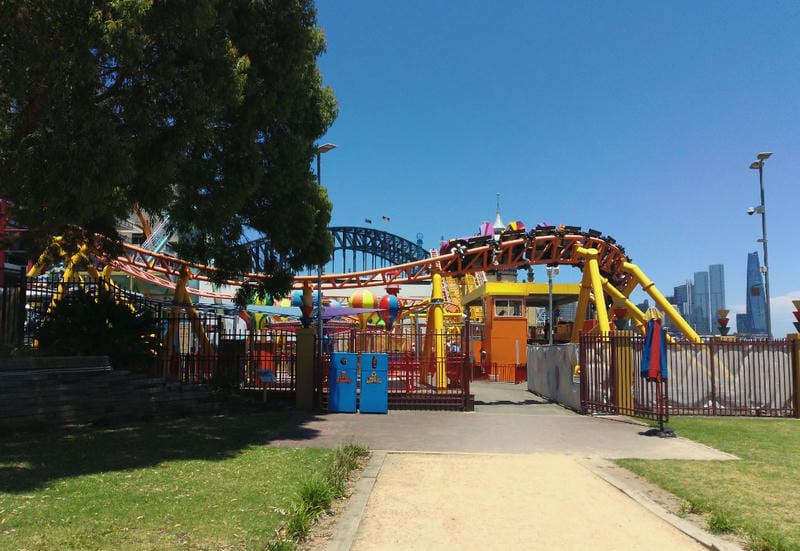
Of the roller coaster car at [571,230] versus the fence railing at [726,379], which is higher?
the roller coaster car at [571,230]

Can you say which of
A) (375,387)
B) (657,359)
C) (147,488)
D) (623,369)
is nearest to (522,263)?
(623,369)

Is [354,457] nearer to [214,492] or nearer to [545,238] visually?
[214,492]

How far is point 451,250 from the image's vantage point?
22.1m

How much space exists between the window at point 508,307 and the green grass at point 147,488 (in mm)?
27349

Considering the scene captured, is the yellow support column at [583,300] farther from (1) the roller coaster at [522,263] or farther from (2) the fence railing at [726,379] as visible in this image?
(2) the fence railing at [726,379]

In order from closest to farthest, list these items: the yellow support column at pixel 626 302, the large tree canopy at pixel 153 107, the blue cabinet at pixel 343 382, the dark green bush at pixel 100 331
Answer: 1. the large tree canopy at pixel 153 107
2. the dark green bush at pixel 100 331
3. the blue cabinet at pixel 343 382
4. the yellow support column at pixel 626 302

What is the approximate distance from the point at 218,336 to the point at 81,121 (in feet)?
30.3

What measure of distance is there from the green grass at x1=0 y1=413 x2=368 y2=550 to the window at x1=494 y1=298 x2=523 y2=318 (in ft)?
89.7

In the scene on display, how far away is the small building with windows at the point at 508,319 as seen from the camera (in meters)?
34.2

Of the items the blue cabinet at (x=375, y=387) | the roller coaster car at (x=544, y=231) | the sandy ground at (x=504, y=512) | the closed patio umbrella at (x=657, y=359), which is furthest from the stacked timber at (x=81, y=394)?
the roller coaster car at (x=544, y=231)

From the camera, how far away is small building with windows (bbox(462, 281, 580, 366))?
34156 millimetres

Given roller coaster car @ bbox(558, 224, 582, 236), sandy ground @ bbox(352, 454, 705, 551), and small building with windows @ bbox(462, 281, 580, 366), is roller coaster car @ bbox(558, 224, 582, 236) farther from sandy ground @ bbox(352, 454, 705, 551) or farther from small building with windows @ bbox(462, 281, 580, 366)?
sandy ground @ bbox(352, 454, 705, 551)

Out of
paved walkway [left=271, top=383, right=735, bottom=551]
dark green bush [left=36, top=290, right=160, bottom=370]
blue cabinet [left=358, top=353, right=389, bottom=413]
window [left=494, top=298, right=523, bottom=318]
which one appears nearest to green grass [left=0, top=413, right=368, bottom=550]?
paved walkway [left=271, top=383, right=735, bottom=551]

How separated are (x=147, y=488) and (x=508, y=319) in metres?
29.0
